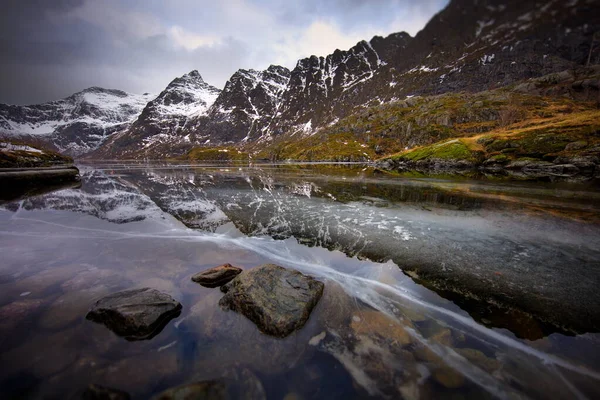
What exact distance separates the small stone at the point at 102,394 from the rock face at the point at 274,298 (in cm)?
302

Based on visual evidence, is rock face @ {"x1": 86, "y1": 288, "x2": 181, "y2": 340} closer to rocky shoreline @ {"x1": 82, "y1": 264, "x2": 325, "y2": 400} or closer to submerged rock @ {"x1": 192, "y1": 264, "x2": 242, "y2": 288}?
rocky shoreline @ {"x1": 82, "y1": 264, "x2": 325, "y2": 400}

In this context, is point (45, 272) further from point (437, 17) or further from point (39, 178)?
point (39, 178)

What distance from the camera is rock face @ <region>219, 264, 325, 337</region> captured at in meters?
6.43

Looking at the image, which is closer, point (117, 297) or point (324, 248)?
point (117, 297)

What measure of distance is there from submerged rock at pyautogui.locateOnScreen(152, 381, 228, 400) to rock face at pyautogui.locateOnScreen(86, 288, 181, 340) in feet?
7.44

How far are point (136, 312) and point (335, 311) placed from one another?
544 cm

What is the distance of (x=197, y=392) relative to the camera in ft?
14.4

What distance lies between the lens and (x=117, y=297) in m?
6.97

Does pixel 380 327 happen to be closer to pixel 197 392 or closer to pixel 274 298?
pixel 274 298

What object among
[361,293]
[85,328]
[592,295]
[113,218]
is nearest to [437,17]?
[361,293]

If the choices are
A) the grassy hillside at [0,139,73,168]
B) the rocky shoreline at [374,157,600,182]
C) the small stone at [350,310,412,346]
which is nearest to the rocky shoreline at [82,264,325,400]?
the small stone at [350,310,412,346]

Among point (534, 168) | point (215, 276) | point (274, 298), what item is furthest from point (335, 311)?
point (534, 168)

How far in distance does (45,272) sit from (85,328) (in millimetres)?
4851

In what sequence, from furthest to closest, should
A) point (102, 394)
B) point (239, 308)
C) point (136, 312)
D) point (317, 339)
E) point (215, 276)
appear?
point (215, 276) < point (239, 308) < point (136, 312) < point (317, 339) < point (102, 394)
